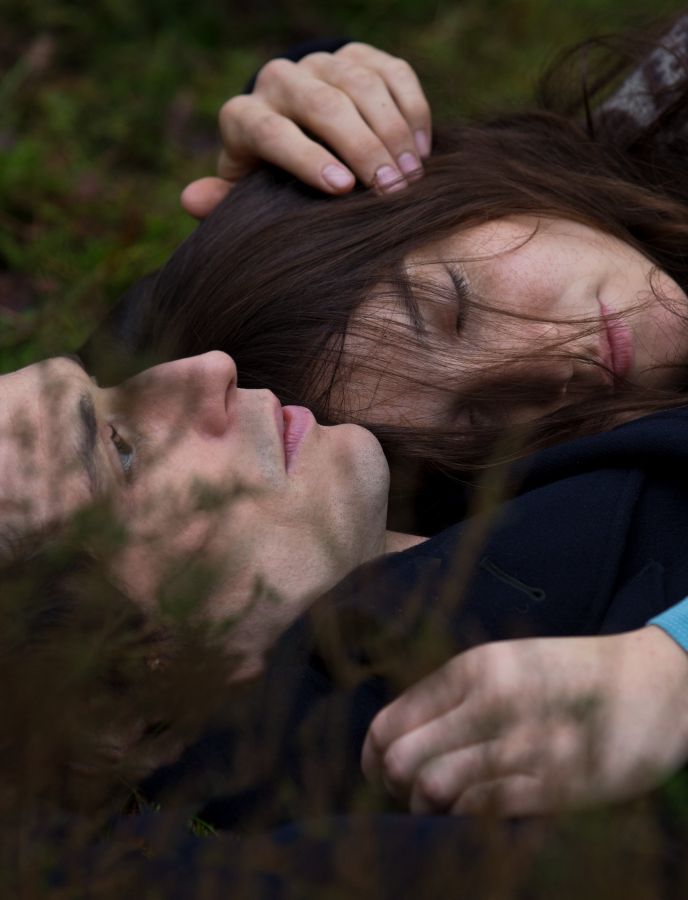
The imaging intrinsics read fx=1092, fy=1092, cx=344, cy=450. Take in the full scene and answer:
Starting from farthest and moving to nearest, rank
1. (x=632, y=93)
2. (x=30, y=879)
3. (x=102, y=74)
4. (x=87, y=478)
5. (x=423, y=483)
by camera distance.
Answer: (x=102, y=74), (x=632, y=93), (x=423, y=483), (x=87, y=478), (x=30, y=879)

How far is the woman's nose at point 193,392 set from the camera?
1.70 meters

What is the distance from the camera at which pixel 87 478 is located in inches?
64.7

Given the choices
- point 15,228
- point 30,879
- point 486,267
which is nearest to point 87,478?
point 30,879

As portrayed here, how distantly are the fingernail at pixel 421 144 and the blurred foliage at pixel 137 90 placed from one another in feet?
2.02

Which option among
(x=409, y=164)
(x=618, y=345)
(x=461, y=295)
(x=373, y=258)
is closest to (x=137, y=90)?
(x=409, y=164)

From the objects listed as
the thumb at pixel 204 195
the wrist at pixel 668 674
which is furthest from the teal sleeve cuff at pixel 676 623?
the thumb at pixel 204 195

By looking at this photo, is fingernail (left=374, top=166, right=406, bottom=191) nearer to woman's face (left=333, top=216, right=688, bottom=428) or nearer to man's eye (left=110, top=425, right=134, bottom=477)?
woman's face (left=333, top=216, right=688, bottom=428)

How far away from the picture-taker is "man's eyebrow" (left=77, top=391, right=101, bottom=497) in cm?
163

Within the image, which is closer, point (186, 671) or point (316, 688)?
point (186, 671)

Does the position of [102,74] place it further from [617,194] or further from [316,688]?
[316,688]

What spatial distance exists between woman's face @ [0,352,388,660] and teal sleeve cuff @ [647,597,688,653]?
1.76 feet

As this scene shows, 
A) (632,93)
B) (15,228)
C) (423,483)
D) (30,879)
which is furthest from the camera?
(15,228)

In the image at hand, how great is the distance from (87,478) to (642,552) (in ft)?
3.04

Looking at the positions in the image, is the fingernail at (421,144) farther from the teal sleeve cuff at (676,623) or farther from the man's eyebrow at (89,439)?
the teal sleeve cuff at (676,623)
